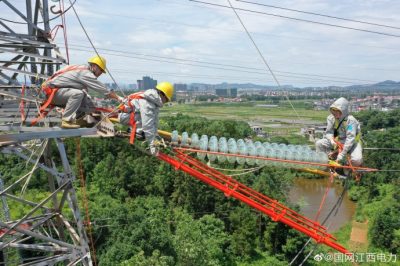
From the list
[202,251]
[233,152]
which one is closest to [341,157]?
[233,152]

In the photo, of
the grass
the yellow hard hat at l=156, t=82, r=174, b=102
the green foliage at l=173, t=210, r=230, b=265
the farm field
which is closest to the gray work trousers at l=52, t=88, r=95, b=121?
the yellow hard hat at l=156, t=82, r=174, b=102

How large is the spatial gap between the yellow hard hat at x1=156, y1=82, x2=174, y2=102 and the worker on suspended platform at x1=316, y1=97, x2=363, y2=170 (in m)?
3.64

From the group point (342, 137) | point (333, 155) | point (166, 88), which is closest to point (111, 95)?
point (166, 88)

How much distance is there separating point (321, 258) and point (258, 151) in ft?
70.5

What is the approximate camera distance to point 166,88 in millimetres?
7508

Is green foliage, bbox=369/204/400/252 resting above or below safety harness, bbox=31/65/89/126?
below

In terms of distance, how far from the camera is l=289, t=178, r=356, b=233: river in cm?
3731

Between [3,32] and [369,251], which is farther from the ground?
[3,32]

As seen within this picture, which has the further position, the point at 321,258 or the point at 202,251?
the point at 321,258

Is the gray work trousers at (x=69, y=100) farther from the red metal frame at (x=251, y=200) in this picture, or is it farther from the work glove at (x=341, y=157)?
the work glove at (x=341, y=157)

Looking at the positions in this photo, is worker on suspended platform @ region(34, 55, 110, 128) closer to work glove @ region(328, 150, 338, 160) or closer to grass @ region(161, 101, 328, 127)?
work glove @ region(328, 150, 338, 160)

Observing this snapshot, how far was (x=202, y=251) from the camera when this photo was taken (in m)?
21.0

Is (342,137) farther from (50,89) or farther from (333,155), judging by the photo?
(50,89)

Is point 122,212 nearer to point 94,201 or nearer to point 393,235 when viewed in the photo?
point 94,201
